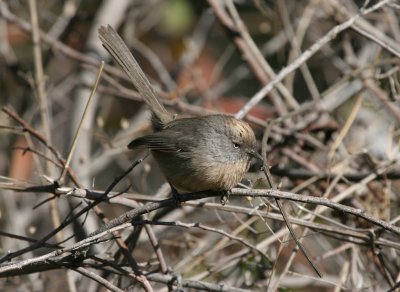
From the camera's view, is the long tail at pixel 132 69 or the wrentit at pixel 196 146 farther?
the long tail at pixel 132 69

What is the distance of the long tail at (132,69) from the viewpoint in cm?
383

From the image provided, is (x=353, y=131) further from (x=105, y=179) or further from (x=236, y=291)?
(x=105, y=179)

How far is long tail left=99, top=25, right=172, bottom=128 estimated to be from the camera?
151 inches

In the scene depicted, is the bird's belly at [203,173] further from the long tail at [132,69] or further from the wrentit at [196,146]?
the long tail at [132,69]

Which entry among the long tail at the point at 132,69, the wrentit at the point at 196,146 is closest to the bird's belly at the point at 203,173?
the wrentit at the point at 196,146

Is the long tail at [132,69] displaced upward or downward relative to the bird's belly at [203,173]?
upward

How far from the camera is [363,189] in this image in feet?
13.6

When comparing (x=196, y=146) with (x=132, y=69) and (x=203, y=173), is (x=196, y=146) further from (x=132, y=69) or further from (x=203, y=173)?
(x=132, y=69)

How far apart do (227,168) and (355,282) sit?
3.49 ft

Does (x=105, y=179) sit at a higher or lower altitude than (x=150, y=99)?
higher

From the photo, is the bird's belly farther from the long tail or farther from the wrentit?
the long tail

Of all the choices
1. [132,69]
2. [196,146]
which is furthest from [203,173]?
[132,69]

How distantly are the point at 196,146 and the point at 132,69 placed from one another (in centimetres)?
66

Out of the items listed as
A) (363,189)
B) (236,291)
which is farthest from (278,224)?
(236,291)
